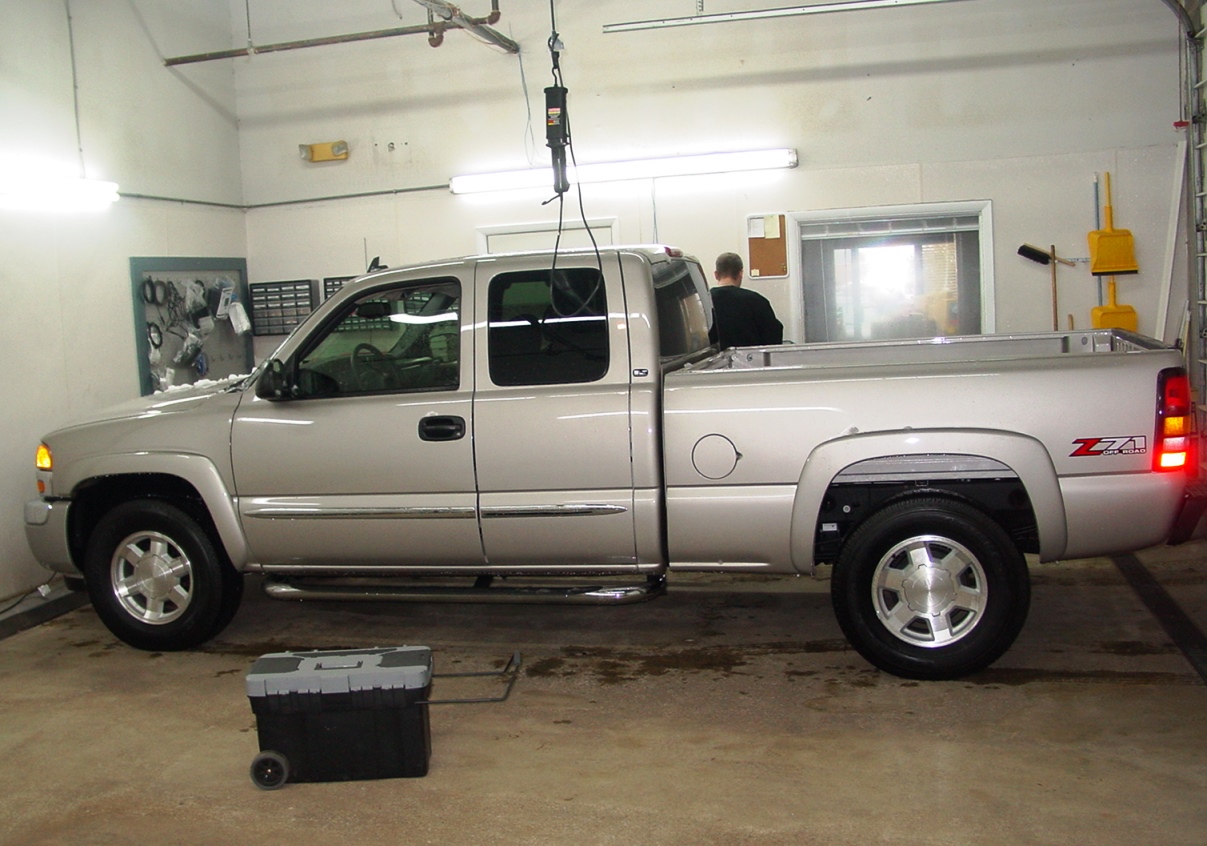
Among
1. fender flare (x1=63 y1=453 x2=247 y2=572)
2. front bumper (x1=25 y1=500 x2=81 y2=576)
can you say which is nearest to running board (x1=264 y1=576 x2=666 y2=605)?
fender flare (x1=63 y1=453 x2=247 y2=572)

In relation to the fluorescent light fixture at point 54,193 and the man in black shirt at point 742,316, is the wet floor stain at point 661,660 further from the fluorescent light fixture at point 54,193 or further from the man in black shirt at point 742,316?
the fluorescent light fixture at point 54,193

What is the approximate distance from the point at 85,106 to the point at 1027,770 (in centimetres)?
719

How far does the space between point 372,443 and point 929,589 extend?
253 centimetres

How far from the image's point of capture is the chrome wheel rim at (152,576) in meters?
5.60

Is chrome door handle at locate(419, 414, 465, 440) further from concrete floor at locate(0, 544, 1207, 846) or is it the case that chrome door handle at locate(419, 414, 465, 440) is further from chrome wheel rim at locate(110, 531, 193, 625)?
chrome wheel rim at locate(110, 531, 193, 625)

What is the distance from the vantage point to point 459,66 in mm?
9195

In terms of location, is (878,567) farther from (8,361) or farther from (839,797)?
(8,361)

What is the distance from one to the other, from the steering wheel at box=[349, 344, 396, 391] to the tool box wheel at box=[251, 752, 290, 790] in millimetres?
1816

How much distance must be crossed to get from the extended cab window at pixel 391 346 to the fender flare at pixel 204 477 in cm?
63

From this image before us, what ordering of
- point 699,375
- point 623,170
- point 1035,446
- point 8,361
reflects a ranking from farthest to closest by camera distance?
point 623,170, point 8,361, point 699,375, point 1035,446

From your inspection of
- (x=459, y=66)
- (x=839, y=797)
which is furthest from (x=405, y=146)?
(x=839, y=797)

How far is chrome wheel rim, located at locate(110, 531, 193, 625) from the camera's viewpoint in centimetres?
560

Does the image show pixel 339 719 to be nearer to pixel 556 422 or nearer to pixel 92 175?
pixel 556 422

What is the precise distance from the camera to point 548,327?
5109 millimetres
